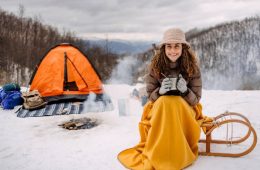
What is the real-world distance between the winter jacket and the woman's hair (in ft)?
0.16

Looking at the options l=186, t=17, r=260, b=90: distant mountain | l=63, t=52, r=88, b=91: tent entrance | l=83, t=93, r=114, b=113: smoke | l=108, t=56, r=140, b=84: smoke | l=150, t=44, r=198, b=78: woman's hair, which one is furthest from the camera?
l=186, t=17, r=260, b=90: distant mountain

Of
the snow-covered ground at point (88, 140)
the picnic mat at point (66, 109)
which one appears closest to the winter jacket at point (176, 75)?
the snow-covered ground at point (88, 140)

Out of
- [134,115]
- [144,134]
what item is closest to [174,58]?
[144,134]

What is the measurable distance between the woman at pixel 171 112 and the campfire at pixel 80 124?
1.72 metres

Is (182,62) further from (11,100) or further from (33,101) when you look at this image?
(11,100)

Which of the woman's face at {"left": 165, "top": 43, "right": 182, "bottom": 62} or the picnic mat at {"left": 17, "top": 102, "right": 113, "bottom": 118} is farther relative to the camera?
the picnic mat at {"left": 17, "top": 102, "right": 113, "bottom": 118}

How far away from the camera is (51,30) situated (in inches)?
1430

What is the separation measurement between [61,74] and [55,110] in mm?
1122

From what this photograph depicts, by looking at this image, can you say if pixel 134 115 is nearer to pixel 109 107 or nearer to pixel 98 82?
pixel 109 107

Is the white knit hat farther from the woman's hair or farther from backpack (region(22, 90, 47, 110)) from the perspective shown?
backpack (region(22, 90, 47, 110))

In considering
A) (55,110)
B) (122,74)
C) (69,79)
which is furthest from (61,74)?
(122,74)

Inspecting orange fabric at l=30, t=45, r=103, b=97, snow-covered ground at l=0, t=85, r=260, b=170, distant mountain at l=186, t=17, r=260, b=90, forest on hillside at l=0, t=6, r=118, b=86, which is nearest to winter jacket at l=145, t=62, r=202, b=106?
snow-covered ground at l=0, t=85, r=260, b=170

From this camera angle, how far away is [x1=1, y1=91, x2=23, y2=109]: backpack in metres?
6.44

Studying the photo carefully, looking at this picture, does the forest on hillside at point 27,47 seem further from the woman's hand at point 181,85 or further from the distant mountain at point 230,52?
the woman's hand at point 181,85
